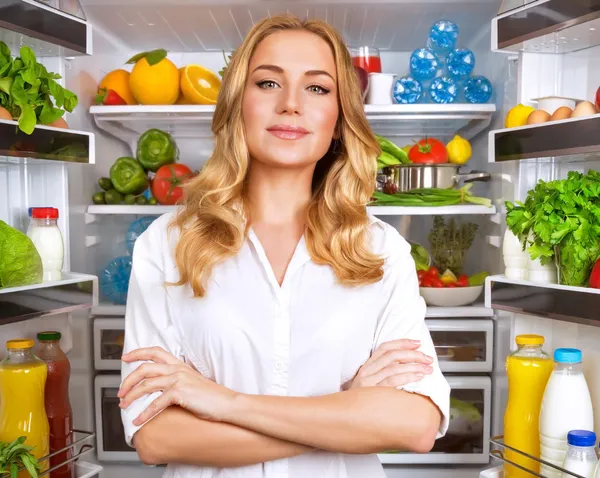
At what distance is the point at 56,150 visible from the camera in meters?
1.66

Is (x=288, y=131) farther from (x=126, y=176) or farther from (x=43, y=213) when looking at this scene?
(x=126, y=176)

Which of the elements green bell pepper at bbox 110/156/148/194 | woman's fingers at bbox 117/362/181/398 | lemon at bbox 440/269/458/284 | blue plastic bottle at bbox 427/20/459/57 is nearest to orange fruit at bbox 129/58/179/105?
green bell pepper at bbox 110/156/148/194

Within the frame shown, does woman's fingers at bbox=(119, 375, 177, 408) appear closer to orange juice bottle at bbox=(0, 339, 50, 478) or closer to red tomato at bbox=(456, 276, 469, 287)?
orange juice bottle at bbox=(0, 339, 50, 478)

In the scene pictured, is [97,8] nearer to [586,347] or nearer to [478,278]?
[478,278]

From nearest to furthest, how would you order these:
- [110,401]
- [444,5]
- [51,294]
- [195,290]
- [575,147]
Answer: [195,290]
[575,147]
[51,294]
[444,5]
[110,401]

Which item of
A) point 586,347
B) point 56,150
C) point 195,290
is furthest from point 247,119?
point 586,347

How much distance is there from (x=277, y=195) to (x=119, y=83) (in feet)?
4.85

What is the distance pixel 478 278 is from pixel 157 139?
4.23 feet

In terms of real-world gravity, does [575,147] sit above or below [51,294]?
above

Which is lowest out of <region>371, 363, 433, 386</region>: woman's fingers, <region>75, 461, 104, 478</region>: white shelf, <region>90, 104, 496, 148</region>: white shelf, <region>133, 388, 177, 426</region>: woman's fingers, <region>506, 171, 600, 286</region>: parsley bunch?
<region>75, 461, 104, 478</region>: white shelf

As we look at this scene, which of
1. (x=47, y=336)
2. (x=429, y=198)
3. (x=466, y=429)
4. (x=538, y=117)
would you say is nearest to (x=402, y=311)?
(x=538, y=117)

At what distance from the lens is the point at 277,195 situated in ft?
4.07

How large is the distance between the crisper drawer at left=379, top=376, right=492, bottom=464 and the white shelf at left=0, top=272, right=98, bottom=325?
4.02ft

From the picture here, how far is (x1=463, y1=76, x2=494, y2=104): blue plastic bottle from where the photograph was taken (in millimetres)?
2371
